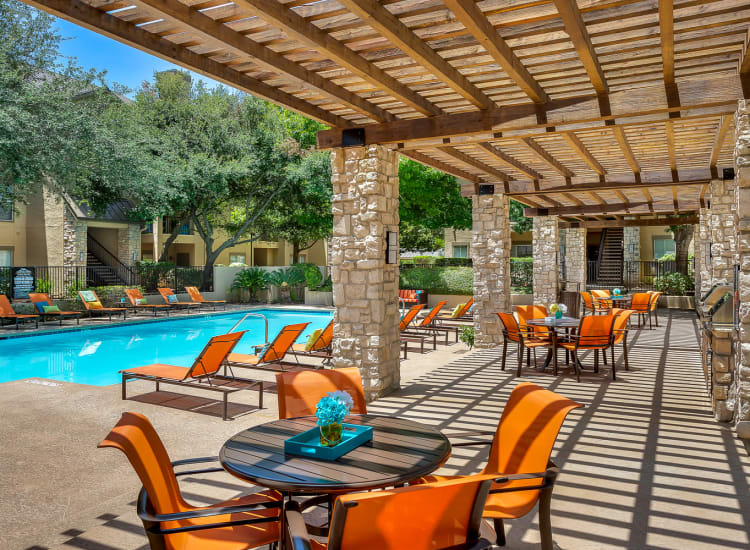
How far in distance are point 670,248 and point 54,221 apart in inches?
1102

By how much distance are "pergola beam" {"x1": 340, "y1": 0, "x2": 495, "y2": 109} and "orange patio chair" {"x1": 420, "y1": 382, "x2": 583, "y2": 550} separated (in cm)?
265

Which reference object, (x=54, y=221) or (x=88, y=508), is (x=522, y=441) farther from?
(x=54, y=221)

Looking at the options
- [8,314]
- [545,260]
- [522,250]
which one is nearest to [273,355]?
[545,260]

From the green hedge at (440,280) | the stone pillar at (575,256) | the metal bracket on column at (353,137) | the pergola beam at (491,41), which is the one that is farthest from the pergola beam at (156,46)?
the stone pillar at (575,256)

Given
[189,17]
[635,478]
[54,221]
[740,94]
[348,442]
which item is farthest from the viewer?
[54,221]

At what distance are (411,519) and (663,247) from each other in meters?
29.3

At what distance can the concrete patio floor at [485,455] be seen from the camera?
333 cm

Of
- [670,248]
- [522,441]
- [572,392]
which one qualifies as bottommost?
[572,392]

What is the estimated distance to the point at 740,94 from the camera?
5.08m

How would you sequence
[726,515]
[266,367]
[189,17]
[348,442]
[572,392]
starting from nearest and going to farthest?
[348,442], [726,515], [189,17], [572,392], [266,367]

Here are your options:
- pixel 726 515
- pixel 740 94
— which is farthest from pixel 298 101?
pixel 726 515

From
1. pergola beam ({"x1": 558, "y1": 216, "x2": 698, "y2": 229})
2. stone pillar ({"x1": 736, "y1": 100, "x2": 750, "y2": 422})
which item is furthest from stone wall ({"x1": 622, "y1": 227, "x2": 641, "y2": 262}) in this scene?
stone pillar ({"x1": 736, "y1": 100, "x2": 750, "y2": 422})

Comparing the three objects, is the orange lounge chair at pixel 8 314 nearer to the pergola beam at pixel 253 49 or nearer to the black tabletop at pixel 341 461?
the pergola beam at pixel 253 49

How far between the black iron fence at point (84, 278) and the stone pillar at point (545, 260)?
14.6m
